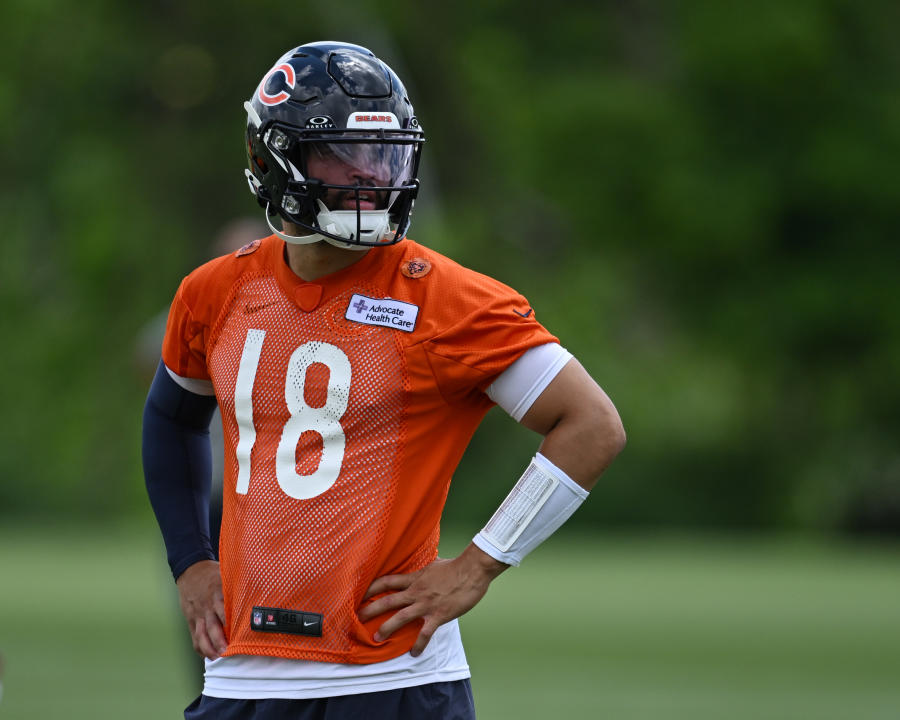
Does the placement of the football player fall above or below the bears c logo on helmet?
below

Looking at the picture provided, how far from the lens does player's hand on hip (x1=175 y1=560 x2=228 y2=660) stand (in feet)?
14.5

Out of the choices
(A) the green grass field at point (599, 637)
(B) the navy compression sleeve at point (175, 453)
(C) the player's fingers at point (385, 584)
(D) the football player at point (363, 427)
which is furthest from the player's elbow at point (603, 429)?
(A) the green grass field at point (599, 637)

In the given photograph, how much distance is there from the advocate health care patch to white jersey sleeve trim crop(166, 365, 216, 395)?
63 centimetres

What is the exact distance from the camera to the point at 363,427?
421cm

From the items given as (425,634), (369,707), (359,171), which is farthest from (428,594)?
(359,171)

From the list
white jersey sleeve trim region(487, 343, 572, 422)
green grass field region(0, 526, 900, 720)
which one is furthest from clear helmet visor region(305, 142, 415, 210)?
green grass field region(0, 526, 900, 720)

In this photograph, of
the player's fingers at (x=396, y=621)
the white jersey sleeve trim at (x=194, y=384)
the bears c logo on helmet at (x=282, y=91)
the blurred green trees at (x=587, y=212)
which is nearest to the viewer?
the player's fingers at (x=396, y=621)

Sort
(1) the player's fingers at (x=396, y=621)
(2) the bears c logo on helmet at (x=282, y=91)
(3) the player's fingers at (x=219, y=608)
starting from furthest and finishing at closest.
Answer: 1. (3) the player's fingers at (x=219, y=608)
2. (2) the bears c logo on helmet at (x=282, y=91)
3. (1) the player's fingers at (x=396, y=621)

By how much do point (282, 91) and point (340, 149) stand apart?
0.24m

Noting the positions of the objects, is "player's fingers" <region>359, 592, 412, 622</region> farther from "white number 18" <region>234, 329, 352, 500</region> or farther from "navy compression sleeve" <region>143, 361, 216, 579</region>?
"navy compression sleeve" <region>143, 361, 216, 579</region>

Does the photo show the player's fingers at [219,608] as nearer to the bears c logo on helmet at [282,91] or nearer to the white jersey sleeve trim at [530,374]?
the white jersey sleeve trim at [530,374]

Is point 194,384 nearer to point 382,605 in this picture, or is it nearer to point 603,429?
point 382,605

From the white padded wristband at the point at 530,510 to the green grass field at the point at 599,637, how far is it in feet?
24.3

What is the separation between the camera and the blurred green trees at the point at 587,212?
25.6 meters
